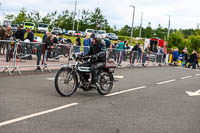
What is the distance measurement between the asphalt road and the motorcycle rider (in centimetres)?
58

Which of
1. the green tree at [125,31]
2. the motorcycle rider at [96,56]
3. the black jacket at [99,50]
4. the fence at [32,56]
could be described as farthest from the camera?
the green tree at [125,31]

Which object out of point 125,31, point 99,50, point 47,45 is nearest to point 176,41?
point 47,45

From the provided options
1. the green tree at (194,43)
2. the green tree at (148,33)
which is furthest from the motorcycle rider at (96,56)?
the green tree at (148,33)

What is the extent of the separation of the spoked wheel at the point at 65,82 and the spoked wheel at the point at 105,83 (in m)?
0.90

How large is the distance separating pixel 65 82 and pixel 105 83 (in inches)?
54.4

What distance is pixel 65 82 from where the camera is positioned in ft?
29.4

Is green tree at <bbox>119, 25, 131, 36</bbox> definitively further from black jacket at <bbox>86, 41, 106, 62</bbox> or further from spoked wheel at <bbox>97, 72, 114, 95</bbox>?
black jacket at <bbox>86, 41, 106, 62</bbox>

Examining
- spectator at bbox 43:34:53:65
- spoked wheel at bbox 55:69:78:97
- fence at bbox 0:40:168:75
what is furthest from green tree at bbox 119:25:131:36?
spoked wheel at bbox 55:69:78:97

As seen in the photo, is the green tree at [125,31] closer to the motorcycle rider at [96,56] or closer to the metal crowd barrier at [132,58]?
the metal crowd barrier at [132,58]

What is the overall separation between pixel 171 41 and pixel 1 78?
4736 cm

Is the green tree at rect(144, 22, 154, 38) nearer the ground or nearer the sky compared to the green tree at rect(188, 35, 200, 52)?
nearer the sky

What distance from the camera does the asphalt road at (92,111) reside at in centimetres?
591

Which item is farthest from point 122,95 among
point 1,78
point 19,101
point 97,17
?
point 97,17

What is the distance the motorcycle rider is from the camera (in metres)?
9.39
